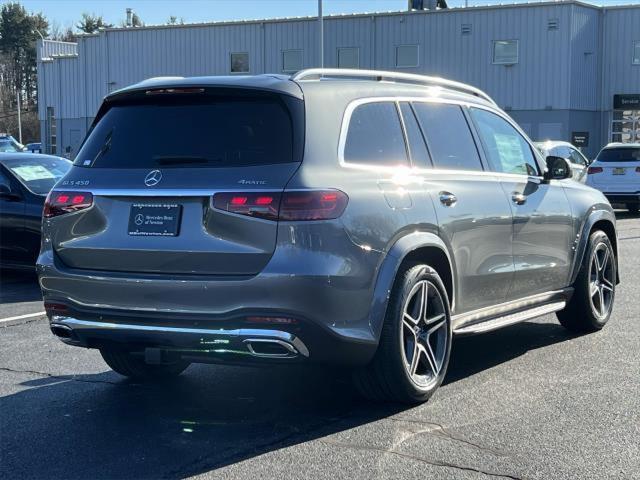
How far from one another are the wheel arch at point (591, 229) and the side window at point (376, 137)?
95.1 inches

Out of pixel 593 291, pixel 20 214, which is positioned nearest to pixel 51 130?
pixel 20 214

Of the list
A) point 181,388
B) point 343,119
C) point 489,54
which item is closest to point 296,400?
point 181,388

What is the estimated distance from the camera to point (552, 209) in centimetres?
665

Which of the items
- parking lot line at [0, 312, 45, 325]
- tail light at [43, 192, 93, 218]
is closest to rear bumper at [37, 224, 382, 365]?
tail light at [43, 192, 93, 218]

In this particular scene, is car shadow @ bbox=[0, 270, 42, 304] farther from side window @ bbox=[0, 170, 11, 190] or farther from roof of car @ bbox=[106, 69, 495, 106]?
roof of car @ bbox=[106, 69, 495, 106]

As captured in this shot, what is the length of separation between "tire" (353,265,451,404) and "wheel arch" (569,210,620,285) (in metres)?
2.10

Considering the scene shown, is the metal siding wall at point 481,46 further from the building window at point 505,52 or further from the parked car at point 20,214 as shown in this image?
the parked car at point 20,214

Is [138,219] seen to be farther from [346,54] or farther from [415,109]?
[346,54]

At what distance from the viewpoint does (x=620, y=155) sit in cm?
2073

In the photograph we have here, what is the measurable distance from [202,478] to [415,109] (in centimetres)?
271

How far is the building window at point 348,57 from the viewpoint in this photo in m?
38.5

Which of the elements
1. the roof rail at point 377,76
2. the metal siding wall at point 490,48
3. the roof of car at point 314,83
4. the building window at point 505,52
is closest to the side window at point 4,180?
the roof of car at point 314,83

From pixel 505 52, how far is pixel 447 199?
3204cm

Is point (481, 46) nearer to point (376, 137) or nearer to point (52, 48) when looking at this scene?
point (52, 48)
